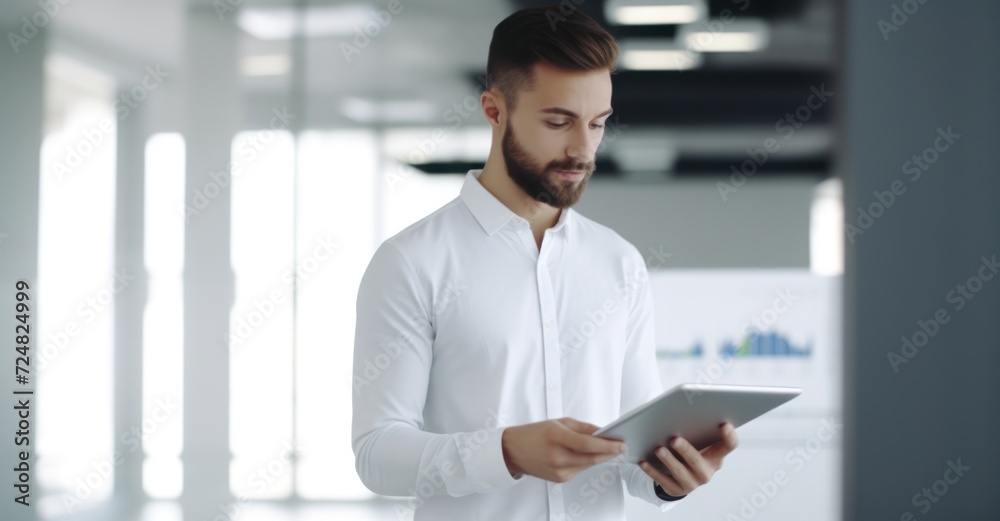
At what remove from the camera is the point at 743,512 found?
3.53 meters

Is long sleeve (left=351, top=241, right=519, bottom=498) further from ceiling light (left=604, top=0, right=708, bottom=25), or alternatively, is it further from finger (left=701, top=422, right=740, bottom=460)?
ceiling light (left=604, top=0, right=708, bottom=25)

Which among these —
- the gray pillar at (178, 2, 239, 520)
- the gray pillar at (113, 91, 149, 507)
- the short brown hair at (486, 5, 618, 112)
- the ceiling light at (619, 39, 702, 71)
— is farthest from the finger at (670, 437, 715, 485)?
the gray pillar at (113, 91, 149, 507)

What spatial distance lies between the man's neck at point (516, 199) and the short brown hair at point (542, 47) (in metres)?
0.13

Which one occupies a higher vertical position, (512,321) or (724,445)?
(512,321)

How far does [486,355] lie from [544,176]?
0.33 metres

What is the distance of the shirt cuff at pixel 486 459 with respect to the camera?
128cm

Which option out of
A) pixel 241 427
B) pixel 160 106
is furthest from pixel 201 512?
pixel 160 106

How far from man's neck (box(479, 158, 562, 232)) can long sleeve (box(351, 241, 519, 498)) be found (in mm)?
234

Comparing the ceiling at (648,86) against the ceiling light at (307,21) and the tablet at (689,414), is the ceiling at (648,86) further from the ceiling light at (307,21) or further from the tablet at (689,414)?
the tablet at (689,414)

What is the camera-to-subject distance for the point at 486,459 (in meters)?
1.28

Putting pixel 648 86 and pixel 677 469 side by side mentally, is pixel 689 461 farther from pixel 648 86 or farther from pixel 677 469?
pixel 648 86

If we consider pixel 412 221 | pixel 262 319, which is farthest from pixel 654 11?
pixel 262 319

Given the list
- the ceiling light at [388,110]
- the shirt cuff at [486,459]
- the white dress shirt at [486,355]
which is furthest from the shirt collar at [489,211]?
the ceiling light at [388,110]

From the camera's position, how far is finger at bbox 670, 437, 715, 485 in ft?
4.23
